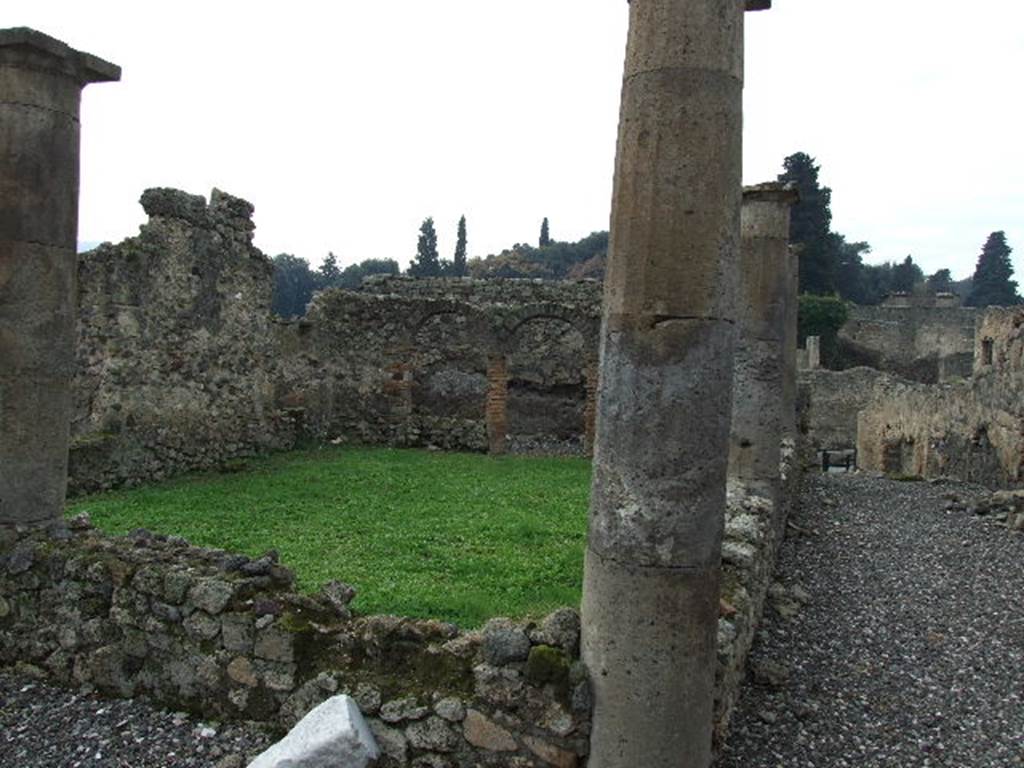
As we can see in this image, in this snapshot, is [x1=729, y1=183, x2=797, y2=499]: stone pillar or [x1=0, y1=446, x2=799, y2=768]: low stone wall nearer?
[x1=0, y1=446, x2=799, y2=768]: low stone wall

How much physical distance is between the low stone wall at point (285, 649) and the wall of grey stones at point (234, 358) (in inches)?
230

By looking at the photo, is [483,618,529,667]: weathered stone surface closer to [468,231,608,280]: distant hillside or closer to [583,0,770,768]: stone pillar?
[583,0,770,768]: stone pillar

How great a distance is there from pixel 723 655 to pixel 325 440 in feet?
43.2

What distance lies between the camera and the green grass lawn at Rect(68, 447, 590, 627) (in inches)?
273

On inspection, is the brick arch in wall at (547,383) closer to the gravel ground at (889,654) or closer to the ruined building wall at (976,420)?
the ruined building wall at (976,420)

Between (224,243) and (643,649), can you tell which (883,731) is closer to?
(643,649)

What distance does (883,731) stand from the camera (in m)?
5.65

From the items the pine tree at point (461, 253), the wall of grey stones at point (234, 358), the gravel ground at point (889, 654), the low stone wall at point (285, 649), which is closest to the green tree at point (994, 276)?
the pine tree at point (461, 253)

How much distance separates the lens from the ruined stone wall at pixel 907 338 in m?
45.6

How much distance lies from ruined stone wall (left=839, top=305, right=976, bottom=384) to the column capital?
4359cm

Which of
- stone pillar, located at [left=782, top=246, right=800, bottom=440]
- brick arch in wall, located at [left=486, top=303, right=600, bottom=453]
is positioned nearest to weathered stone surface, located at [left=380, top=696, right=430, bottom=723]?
stone pillar, located at [left=782, top=246, right=800, bottom=440]

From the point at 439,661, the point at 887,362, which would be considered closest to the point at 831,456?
the point at 887,362

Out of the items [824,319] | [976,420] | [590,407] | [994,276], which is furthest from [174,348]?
[994,276]

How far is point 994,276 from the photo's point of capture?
6562 cm
